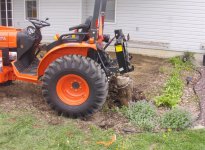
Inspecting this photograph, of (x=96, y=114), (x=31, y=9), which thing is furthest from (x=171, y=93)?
(x=31, y=9)

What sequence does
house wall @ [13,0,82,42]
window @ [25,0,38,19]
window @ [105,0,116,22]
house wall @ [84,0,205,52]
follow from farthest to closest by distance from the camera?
1. window @ [25,0,38,19]
2. house wall @ [13,0,82,42]
3. window @ [105,0,116,22]
4. house wall @ [84,0,205,52]

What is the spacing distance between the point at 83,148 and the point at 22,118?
1.31 m

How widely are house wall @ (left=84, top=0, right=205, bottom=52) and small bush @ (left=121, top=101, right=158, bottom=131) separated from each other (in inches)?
253

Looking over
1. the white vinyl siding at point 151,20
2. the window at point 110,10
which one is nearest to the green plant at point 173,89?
the white vinyl siding at point 151,20

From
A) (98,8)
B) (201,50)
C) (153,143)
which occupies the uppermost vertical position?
(98,8)

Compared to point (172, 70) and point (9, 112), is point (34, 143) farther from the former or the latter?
point (172, 70)

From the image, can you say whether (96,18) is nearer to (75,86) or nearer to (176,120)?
(75,86)

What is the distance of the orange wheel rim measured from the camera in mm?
5312

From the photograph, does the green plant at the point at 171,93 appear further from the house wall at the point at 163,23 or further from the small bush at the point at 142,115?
the house wall at the point at 163,23

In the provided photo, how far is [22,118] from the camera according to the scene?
16.9 feet

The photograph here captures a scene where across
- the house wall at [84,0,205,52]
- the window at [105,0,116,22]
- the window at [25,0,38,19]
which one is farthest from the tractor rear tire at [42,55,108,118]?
the window at [25,0,38,19]

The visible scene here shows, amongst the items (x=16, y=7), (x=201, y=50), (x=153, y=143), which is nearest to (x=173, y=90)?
(x=153, y=143)

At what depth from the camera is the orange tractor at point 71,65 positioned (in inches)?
204

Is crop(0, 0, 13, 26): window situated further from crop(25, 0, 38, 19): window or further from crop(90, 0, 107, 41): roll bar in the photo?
crop(90, 0, 107, 41): roll bar
